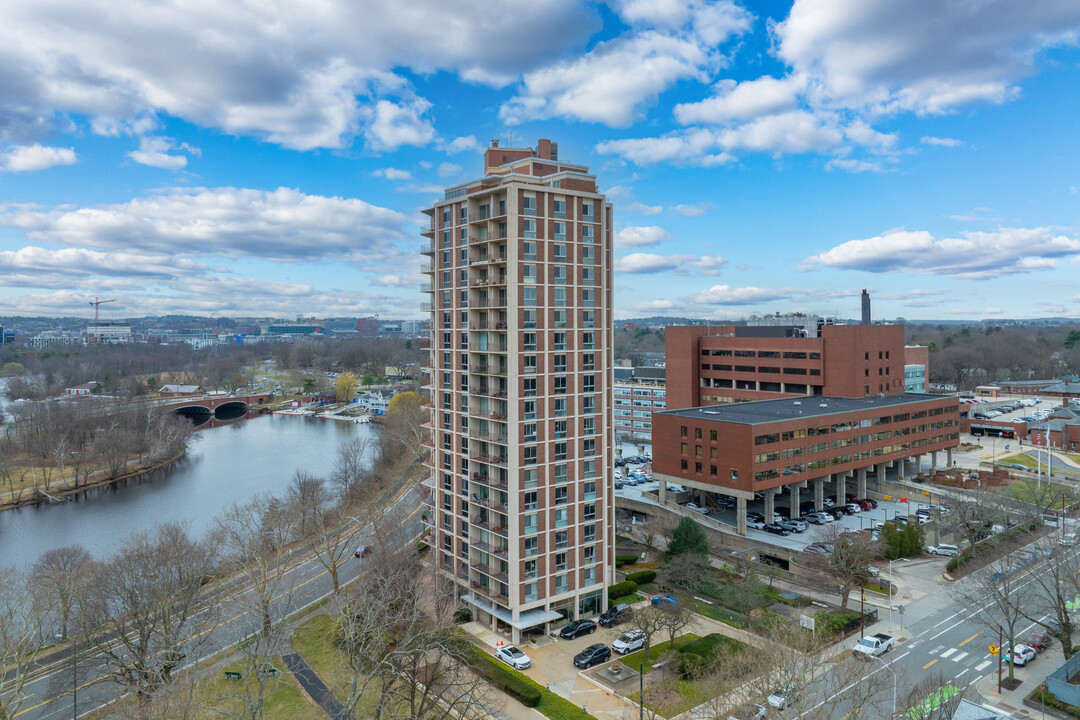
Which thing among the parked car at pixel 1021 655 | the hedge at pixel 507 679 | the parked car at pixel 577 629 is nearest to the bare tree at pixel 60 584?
the hedge at pixel 507 679

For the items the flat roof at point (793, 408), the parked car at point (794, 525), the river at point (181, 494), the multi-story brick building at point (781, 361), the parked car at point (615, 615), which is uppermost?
the multi-story brick building at point (781, 361)

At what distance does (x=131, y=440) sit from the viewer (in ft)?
264

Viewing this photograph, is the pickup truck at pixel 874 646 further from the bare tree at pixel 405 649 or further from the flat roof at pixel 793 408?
the flat roof at pixel 793 408

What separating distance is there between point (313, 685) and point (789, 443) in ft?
126

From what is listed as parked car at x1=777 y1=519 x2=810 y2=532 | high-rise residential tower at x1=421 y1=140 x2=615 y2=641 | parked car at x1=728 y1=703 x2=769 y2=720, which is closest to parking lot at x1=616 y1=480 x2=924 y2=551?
parked car at x1=777 y1=519 x2=810 y2=532

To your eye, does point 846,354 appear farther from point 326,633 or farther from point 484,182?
point 326,633

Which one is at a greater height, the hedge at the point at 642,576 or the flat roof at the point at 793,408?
the flat roof at the point at 793,408

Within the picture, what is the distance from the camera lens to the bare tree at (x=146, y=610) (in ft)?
90.3

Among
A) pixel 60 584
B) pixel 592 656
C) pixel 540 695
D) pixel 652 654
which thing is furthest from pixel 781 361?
pixel 60 584

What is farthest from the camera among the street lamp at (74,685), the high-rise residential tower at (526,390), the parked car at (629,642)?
the high-rise residential tower at (526,390)

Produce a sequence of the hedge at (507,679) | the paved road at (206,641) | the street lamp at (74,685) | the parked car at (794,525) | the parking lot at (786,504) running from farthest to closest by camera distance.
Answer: the parked car at (794,525), the parking lot at (786,504), the paved road at (206,641), the hedge at (507,679), the street lamp at (74,685)

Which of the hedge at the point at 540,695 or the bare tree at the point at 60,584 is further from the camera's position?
the bare tree at the point at 60,584

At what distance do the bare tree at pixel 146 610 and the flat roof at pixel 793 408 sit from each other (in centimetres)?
3703

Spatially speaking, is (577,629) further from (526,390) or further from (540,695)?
(526,390)
